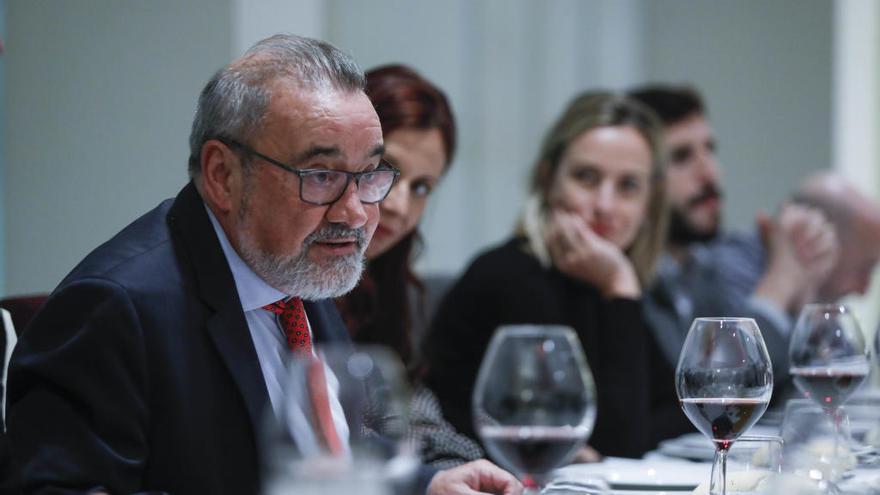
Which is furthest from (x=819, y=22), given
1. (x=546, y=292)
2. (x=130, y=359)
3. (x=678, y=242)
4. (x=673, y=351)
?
(x=130, y=359)

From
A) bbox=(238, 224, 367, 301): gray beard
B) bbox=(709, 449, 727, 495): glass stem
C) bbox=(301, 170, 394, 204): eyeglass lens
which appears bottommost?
bbox=(709, 449, 727, 495): glass stem

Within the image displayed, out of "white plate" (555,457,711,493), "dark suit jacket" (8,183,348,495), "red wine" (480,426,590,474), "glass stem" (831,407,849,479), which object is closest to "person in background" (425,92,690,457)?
"white plate" (555,457,711,493)

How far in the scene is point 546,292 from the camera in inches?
101

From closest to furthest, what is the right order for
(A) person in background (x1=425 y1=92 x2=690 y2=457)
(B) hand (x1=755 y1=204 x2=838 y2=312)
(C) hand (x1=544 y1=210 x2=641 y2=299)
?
(A) person in background (x1=425 y1=92 x2=690 y2=457) → (C) hand (x1=544 y1=210 x2=641 y2=299) → (B) hand (x1=755 y1=204 x2=838 y2=312)

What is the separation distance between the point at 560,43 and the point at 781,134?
114cm

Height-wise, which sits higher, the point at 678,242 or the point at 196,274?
the point at 196,274

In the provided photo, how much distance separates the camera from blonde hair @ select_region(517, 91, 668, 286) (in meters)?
2.86

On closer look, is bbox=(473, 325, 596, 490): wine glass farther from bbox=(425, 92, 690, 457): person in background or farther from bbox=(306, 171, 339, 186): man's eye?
bbox=(425, 92, 690, 457): person in background

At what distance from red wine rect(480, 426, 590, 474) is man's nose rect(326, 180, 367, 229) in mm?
428

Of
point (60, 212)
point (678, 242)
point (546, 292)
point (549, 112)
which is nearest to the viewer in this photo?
point (60, 212)

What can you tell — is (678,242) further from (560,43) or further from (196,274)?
(196,274)

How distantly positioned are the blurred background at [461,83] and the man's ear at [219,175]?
24.1 inches

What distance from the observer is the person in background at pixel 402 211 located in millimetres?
2182

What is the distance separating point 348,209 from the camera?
1399mm
